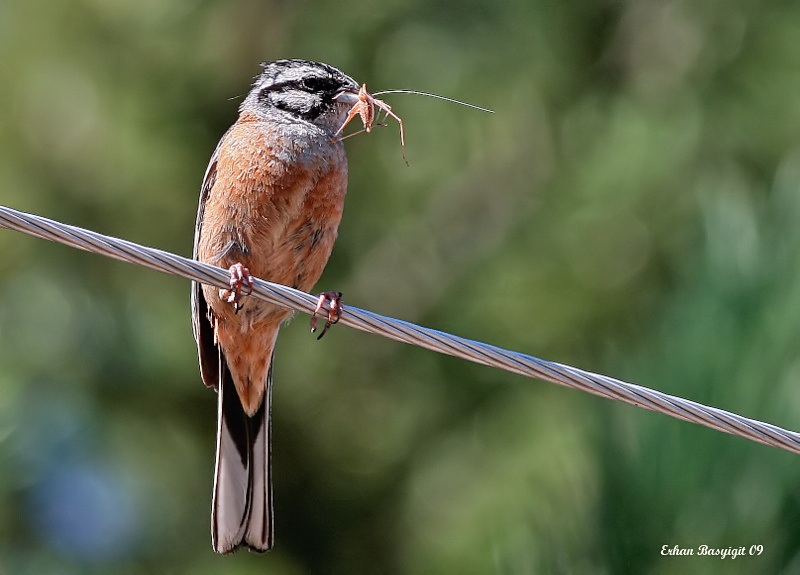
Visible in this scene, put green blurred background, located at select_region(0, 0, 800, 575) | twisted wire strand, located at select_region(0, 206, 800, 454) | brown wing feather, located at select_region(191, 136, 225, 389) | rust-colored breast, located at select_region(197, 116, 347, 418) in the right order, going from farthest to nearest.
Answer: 1. green blurred background, located at select_region(0, 0, 800, 575)
2. brown wing feather, located at select_region(191, 136, 225, 389)
3. rust-colored breast, located at select_region(197, 116, 347, 418)
4. twisted wire strand, located at select_region(0, 206, 800, 454)

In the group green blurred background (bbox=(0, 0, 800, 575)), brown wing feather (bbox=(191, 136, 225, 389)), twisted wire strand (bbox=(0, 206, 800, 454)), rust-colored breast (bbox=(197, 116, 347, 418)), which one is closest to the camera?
twisted wire strand (bbox=(0, 206, 800, 454))

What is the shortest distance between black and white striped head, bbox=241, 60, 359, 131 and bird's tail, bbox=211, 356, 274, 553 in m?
1.04

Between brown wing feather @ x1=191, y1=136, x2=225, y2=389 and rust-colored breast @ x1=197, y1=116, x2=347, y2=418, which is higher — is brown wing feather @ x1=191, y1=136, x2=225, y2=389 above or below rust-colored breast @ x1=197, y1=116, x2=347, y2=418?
below

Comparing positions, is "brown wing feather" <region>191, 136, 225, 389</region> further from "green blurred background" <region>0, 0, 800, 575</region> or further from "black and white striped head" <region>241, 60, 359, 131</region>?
"green blurred background" <region>0, 0, 800, 575</region>

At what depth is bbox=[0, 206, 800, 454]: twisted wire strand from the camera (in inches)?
119

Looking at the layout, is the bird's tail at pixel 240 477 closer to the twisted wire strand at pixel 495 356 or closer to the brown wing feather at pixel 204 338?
the brown wing feather at pixel 204 338

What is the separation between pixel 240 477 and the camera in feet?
15.7

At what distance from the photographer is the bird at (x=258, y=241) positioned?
466 centimetres

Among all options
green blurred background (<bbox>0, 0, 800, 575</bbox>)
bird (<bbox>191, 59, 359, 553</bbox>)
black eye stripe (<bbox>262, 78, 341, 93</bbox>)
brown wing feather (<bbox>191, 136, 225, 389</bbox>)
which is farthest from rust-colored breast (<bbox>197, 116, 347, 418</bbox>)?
Answer: green blurred background (<bbox>0, 0, 800, 575</bbox>)

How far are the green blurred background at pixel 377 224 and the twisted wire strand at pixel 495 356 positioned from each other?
1.93 m

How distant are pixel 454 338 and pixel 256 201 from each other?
64.5 inches

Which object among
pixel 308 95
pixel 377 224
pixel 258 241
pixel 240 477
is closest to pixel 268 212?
pixel 258 241

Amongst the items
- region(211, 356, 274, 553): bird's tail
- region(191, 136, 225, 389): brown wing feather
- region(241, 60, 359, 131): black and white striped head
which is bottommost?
region(211, 356, 274, 553): bird's tail

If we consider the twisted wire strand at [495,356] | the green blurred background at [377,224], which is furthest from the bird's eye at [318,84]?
the twisted wire strand at [495,356]
